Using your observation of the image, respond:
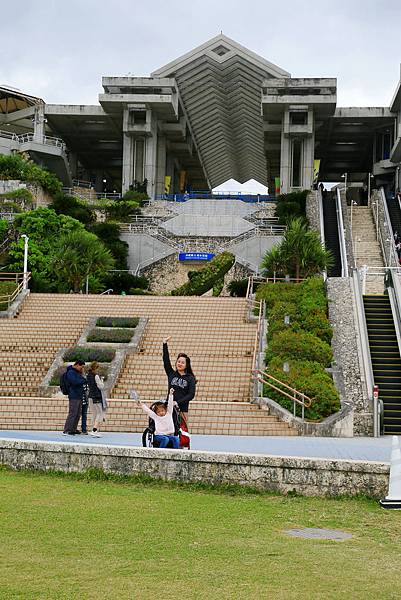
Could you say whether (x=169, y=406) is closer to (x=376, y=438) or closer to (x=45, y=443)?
(x=45, y=443)

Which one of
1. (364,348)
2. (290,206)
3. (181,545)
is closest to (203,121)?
(290,206)

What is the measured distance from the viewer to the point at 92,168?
239ft

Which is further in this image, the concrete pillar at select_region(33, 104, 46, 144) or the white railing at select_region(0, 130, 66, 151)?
the concrete pillar at select_region(33, 104, 46, 144)

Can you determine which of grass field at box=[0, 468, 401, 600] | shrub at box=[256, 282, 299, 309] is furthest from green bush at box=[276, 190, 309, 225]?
grass field at box=[0, 468, 401, 600]

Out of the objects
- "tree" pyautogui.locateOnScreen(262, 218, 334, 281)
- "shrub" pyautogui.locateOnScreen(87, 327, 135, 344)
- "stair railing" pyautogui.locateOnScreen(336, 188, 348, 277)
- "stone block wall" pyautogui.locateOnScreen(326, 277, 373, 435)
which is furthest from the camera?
"stair railing" pyautogui.locateOnScreen(336, 188, 348, 277)

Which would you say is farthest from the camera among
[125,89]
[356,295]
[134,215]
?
[125,89]

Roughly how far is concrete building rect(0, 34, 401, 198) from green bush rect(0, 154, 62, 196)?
8.19 m

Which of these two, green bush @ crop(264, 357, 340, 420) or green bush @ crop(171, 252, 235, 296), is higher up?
green bush @ crop(171, 252, 235, 296)

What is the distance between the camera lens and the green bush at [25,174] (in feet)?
150

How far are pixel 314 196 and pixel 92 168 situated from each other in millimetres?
30221

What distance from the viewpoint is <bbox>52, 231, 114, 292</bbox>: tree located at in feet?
99.9

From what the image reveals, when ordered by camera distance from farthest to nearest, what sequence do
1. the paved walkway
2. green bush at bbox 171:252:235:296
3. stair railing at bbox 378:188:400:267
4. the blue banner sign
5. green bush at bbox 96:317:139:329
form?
the blue banner sign → stair railing at bbox 378:188:400:267 → green bush at bbox 171:252:235:296 → green bush at bbox 96:317:139:329 → the paved walkway

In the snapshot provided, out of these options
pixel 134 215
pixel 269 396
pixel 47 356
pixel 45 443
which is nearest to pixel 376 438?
pixel 269 396

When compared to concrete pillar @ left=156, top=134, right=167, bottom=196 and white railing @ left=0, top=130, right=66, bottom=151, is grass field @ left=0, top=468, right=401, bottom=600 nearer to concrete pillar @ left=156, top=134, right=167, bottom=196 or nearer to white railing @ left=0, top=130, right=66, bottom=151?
white railing @ left=0, top=130, right=66, bottom=151
